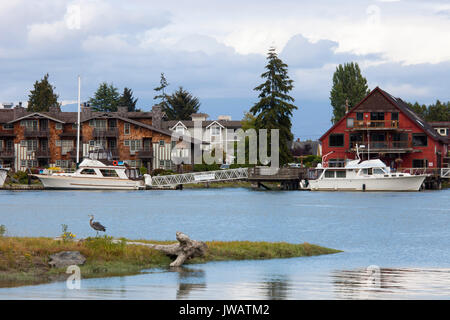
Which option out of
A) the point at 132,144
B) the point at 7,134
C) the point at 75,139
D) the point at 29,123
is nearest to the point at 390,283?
the point at 132,144

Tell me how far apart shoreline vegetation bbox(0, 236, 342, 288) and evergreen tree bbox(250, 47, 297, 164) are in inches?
→ 2584

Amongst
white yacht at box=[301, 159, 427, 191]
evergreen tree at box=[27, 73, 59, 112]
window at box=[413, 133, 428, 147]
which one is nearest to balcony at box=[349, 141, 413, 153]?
window at box=[413, 133, 428, 147]

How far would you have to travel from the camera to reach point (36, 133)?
10000cm

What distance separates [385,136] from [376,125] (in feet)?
6.20

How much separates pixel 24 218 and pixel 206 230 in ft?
42.0

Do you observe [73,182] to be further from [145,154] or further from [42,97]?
[42,97]

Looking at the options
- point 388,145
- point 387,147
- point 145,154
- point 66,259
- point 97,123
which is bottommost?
point 66,259

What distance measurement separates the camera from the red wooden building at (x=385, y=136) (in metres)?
91.4

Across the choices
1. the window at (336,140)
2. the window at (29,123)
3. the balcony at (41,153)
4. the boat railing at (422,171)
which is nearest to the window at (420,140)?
the boat railing at (422,171)

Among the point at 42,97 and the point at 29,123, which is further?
the point at 42,97

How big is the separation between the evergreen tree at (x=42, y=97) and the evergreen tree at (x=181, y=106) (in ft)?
68.6

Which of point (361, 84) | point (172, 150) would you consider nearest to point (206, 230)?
point (172, 150)

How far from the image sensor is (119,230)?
39.3 m
